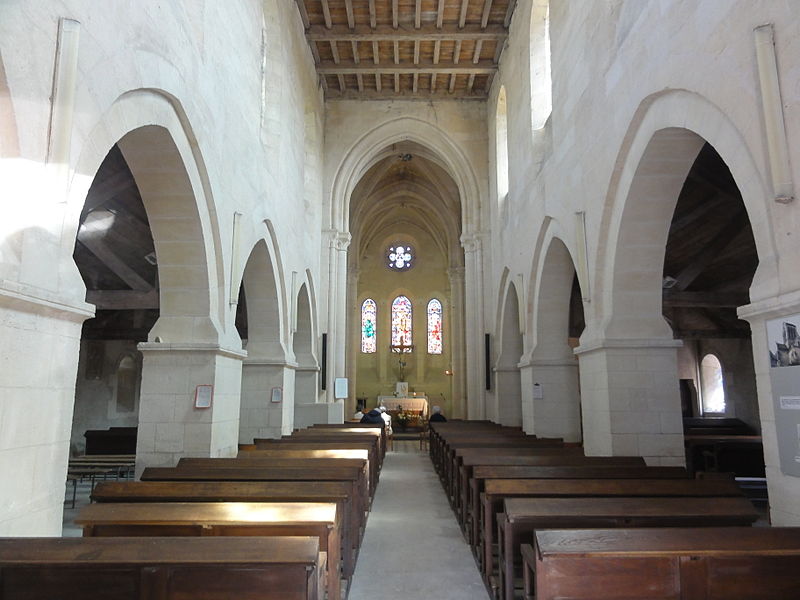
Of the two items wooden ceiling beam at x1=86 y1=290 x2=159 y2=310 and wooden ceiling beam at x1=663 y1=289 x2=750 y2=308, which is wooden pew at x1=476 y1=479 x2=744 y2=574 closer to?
wooden ceiling beam at x1=663 y1=289 x2=750 y2=308

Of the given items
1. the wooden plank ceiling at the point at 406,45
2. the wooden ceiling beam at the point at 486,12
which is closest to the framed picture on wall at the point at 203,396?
the wooden plank ceiling at the point at 406,45

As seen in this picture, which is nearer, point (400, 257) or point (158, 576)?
point (158, 576)

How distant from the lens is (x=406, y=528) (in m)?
6.69

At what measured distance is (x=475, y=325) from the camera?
49.8 ft

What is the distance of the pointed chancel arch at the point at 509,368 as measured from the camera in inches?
501

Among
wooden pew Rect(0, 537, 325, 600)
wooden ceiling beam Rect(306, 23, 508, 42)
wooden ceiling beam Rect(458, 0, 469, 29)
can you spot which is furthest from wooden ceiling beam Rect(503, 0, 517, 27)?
wooden pew Rect(0, 537, 325, 600)

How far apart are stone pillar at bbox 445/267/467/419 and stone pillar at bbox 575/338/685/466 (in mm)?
11372

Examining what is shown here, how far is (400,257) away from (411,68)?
13721mm

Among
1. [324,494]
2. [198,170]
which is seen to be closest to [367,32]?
[198,170]

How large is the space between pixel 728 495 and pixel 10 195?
4.86 meters

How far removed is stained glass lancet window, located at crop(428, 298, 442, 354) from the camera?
86.6 ft

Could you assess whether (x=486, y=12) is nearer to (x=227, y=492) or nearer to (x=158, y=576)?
(x=227, y=492)

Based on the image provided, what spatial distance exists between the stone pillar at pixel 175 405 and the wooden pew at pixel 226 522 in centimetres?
265

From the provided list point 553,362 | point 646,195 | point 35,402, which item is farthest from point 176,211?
point 553,362
